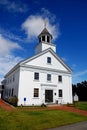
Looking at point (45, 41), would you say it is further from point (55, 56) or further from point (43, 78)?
point (43, 78)

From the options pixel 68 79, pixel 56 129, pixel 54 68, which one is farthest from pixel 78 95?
pixel 56 129

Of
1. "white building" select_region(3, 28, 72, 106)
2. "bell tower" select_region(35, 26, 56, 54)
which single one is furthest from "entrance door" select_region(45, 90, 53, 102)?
"bell tower" select_region(35, 26, 56, 54)

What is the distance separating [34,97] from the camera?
86.7 feet

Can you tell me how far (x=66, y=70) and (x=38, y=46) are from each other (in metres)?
7.98

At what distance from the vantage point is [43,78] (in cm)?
2825

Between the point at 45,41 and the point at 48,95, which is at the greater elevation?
the point at 45,41

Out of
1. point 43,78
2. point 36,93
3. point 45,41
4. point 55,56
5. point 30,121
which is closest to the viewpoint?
point 30,121

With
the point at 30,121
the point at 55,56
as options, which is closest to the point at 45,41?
the point at 55,56

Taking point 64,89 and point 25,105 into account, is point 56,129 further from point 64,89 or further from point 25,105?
point 64,89

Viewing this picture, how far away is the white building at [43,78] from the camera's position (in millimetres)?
26062

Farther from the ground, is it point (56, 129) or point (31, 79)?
point (31, 79)

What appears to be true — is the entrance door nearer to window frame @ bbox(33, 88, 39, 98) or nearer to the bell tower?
window frame @ bbox(33, 88, 39, 98)

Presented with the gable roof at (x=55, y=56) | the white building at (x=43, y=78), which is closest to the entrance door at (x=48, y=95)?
the white building at (x=43, y=78)

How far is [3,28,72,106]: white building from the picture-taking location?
2606cm
